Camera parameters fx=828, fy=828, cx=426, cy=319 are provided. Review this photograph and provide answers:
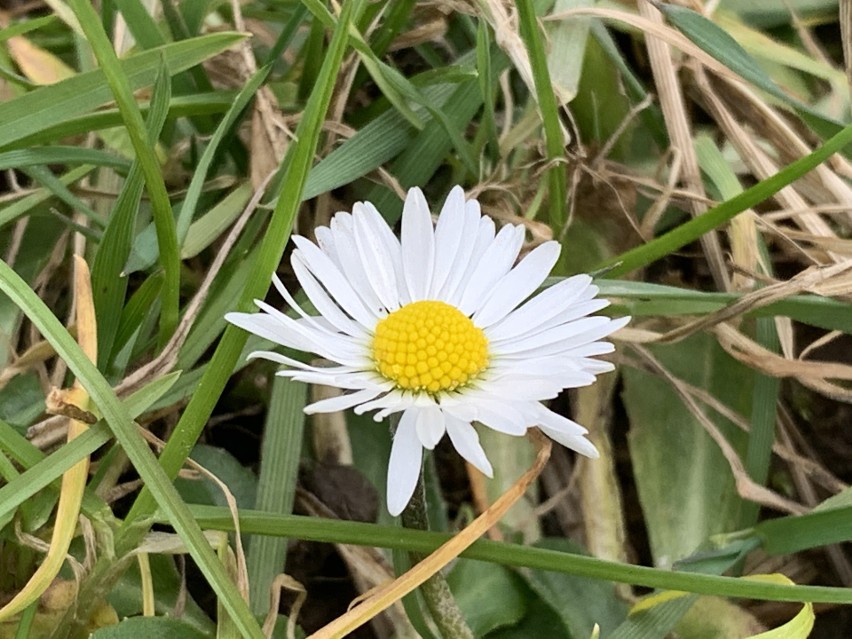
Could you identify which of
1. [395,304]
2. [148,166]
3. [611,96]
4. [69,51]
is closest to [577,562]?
[395,304]

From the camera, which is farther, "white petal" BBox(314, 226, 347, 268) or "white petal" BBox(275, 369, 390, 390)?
"white petal" BBox(314, 226, 347, 268)

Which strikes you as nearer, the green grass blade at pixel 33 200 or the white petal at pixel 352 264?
the white petal at pixel 352 264

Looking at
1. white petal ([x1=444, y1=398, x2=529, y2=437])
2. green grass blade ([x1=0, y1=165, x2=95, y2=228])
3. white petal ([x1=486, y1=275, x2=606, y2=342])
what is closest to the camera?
white petal ([x1=444, y1=398, x2=529, y2=437])

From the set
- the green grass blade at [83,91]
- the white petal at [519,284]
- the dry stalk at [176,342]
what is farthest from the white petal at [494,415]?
the green grass blade at [83,91]

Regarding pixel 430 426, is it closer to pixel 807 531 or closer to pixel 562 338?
pixel 562 338

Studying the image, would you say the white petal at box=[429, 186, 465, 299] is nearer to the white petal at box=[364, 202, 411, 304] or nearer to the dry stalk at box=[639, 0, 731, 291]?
the white petal at box=[364, 202, 411, 304]

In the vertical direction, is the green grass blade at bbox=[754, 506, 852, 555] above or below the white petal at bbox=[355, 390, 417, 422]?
below

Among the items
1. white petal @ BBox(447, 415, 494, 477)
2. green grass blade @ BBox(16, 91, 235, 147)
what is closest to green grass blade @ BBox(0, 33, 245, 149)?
green grass blade @ BBox(16, 91, 235, 147)

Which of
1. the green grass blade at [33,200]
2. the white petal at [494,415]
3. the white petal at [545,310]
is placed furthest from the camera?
the green grass blade at [33,200]

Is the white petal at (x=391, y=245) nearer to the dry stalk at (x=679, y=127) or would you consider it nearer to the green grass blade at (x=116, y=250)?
the green grass blade at (x=116, y=250)
